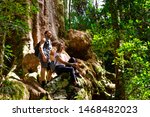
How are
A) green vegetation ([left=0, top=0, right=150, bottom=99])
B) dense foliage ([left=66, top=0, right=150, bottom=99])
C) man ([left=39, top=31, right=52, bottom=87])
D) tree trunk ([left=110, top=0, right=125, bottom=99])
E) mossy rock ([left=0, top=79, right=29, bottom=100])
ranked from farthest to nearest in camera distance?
1. tree trunk ([left=110, top=0, right=125, bottom=99])
2. dense foliage ([left=66, top=0, right=150, bottom=99])
3. man ([left=39, top=31, right=52, bottom=87])
4. green vegetation ([left=0, top=0, right=150, bottom=99])
5. mossy rock ([left=0, top=79, right=29, bottom=100])

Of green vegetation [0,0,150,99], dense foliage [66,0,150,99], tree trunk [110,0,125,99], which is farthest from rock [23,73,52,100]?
tree trunk [110,0,125,99]

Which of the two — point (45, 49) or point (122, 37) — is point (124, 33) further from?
point (45, 49)

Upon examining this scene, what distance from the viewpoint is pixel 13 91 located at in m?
10.8

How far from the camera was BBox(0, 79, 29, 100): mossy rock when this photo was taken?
1049 cm

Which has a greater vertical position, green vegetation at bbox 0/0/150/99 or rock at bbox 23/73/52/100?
green vegetation at bbox 0/0/150/99

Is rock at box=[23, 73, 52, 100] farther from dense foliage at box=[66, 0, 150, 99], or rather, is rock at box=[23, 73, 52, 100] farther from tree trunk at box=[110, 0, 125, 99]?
tree trunk at box=[110, 0, 125, 99]

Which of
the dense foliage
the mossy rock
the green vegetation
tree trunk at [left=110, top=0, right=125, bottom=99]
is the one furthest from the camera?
tree trunk at [left=110, top=0, right=125, bottom=99]

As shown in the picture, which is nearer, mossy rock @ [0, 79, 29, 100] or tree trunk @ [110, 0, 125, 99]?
mossy rock @ [0, 79, 29, 100]

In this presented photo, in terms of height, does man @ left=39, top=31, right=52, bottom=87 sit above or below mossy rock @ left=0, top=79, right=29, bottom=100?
above

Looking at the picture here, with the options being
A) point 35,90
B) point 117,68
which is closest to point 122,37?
point 117,68

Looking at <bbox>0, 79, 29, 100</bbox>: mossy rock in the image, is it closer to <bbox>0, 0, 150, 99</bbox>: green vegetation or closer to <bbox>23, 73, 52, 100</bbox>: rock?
<bbox>0, 0, 150, 99</bbox>: green vegetation

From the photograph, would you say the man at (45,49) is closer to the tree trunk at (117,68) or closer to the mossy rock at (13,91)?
the mossy rock at (13,91)

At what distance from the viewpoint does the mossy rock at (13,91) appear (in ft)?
34.4

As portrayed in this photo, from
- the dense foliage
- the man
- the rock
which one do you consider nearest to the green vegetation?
the dense foliage
